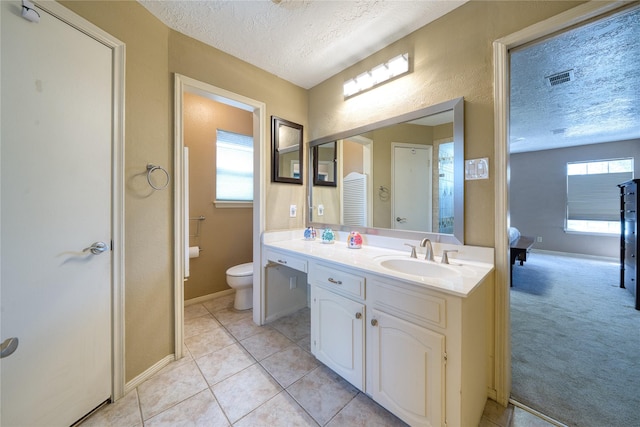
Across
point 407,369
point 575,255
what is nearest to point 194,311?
point 407,369

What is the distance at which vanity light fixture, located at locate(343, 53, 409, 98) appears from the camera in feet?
5.62

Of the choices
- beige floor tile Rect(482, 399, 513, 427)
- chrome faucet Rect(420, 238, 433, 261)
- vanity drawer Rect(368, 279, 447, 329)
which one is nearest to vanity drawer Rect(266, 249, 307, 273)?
vanity drawer Rect(368, 279, 447, 329)

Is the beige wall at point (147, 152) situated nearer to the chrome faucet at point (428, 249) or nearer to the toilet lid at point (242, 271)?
the toilet lid at point (242, 271)

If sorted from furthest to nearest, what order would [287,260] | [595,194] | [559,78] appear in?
[595,194] → [559,78] → [287,260]

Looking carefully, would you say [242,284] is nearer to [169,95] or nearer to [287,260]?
[287,260]

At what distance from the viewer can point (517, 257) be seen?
3275mm

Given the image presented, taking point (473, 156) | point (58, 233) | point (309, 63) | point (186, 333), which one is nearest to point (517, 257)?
point (473, 156)

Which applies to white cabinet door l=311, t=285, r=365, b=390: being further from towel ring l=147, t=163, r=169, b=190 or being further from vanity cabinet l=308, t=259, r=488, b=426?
towel ring l=147, t=163, r=169, b=190

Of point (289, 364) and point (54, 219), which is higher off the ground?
point (54, 219)

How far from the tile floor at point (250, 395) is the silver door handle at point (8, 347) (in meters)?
0.63

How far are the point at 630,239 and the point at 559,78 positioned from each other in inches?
86.5

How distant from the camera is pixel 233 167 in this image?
9.84 ft

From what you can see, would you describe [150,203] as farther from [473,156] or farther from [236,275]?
[473,156]

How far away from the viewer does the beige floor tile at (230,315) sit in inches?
90.8
